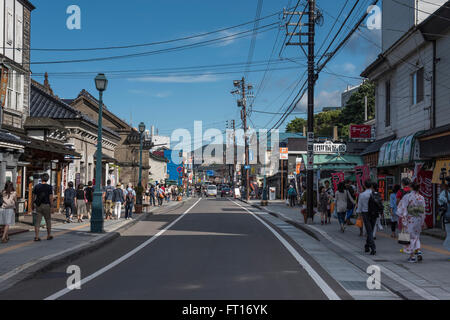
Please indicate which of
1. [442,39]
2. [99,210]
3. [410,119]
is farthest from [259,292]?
[410,119]

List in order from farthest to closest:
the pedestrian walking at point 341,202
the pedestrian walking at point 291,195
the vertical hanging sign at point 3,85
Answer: the pedestrian walking at point 291,195 → the vertical hanging sign at point 3,85 → the pedestrian walking at point 341,202

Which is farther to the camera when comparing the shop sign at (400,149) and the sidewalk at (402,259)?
the shop sign at (400,149)

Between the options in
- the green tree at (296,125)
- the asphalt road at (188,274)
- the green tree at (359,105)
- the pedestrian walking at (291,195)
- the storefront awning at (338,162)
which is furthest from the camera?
the green tree at (296,125)

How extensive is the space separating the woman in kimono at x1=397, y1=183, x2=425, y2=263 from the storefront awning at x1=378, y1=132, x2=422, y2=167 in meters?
7.84

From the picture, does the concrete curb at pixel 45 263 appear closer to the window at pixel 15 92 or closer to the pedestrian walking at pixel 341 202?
the pedestrian walking at pixel 341 202

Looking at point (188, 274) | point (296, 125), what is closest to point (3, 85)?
point (188, 274)

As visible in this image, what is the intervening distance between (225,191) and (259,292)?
261 ft

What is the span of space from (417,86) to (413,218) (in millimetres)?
10624

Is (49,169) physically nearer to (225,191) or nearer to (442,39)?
(442,39)

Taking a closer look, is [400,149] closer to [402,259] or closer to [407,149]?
[407,149]

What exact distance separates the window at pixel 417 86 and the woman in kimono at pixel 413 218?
32.0 feet

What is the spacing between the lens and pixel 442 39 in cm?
1770

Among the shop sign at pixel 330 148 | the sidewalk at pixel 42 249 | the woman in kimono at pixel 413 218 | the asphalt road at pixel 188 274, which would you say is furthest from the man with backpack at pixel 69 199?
the shop sign at pixel 330 148

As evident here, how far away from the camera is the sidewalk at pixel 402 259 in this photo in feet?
27.6
